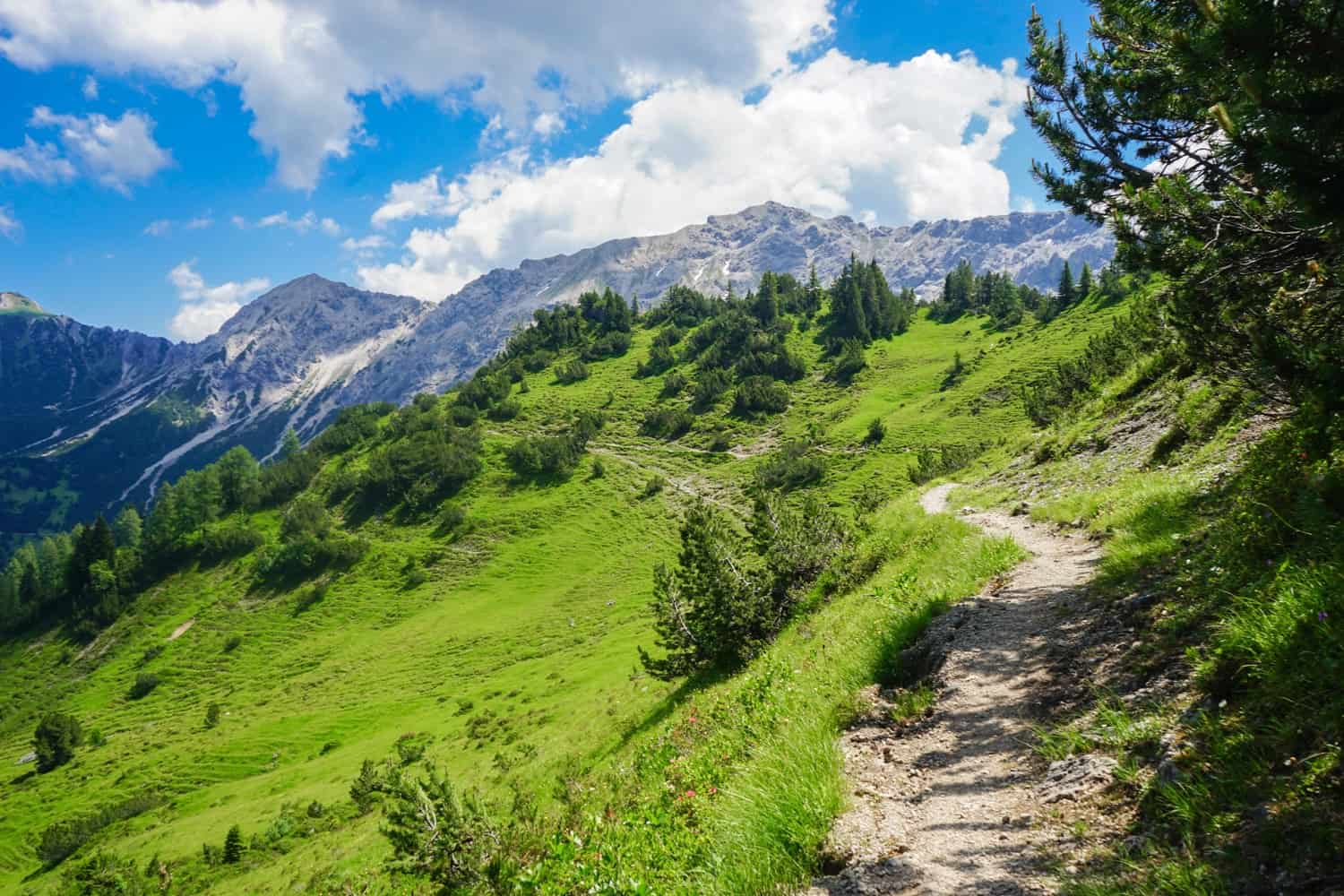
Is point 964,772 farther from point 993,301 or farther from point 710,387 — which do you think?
point 993,301

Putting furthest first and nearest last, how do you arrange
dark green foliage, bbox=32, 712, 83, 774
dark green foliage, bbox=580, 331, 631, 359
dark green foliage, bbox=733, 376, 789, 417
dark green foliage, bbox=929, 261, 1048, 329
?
1. dark green foliage, bbox=580, 331, 631, 359
2. dark green foliage, bbox=929, 261, 1048, 329
3. dark green foliage, bbox=733, 376, 789, 417
4. dark green foliage, bbox=32, 712, 83, 774

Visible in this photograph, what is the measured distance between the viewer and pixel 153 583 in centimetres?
11344

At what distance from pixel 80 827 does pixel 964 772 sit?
76.4 meters

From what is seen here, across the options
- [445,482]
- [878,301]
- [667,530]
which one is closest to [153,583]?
[445,482]

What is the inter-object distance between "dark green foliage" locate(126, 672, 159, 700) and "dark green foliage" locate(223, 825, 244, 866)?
6695cm

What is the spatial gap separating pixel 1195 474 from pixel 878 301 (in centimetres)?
17017

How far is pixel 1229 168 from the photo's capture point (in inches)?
266

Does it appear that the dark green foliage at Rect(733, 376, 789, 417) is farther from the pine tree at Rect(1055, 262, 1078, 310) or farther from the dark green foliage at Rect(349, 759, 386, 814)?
the dark green foliage at Rect(349, 759, 386, 814)

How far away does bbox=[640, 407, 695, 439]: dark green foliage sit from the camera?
139m

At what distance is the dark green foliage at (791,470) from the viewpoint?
100562mm

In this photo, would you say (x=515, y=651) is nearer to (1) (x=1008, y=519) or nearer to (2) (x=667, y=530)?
(2) (x=667, y=530)

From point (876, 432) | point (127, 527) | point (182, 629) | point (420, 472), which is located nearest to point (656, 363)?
point (420, 472)

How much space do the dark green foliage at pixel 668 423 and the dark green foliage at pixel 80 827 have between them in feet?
335

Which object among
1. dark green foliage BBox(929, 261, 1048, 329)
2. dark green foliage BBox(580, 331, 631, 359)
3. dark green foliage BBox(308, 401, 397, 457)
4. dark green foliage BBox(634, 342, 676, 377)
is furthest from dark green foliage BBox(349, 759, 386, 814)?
dark green foliage BBox(580, 331, 631, 359)
